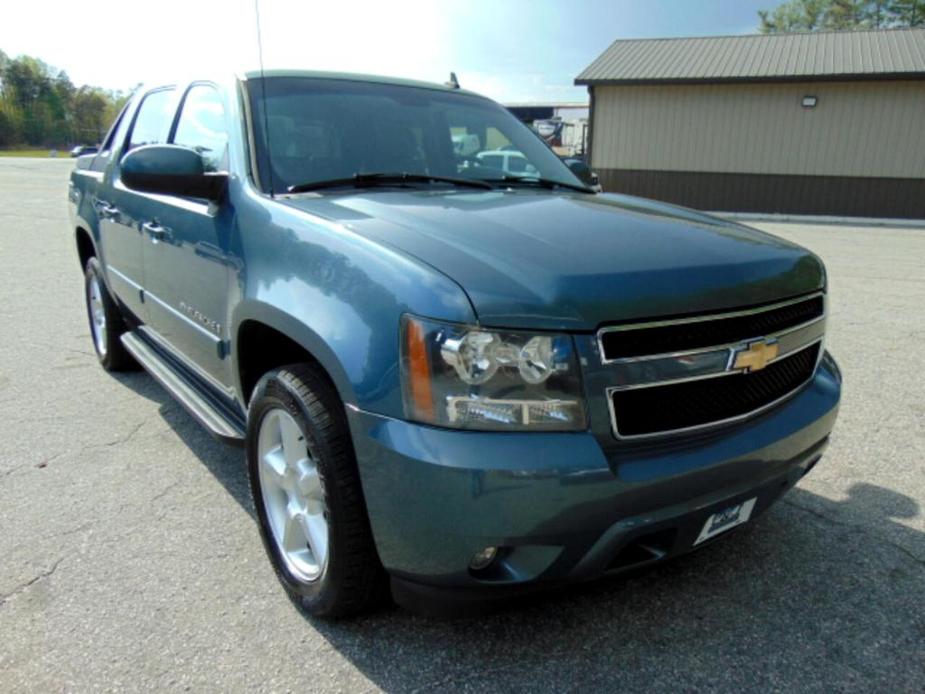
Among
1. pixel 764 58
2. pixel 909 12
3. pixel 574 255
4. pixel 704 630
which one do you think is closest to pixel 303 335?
pixel 574 255

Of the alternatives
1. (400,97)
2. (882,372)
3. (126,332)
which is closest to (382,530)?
(400,97)

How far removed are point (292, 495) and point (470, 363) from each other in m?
1.01

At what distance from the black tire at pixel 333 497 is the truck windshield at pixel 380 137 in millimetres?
860

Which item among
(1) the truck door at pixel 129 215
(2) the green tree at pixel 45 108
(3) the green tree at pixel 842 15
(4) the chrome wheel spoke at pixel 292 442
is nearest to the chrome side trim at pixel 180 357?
(1) the truck door at pixel 129 215

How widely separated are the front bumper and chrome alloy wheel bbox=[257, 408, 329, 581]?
410 millimetres

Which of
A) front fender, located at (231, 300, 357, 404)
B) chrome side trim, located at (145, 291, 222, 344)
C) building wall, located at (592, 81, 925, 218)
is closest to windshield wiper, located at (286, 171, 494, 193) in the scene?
front fender, located at (231, 300, 357, 404)

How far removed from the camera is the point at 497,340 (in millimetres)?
1729

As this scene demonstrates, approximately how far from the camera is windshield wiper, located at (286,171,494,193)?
2660 millimetres

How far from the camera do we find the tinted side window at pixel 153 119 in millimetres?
3709

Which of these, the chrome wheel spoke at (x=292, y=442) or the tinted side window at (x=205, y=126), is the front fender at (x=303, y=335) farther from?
the tinted side window at (x=205, y=126)

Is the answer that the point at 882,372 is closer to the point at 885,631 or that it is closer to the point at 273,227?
the point at 885,631

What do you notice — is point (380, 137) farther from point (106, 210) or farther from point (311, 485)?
point (106, 210)

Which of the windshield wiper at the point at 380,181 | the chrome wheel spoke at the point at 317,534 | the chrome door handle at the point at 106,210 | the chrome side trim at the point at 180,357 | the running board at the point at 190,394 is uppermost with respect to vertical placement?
the windshield wiper at the point at 380,181

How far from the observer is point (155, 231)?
10.8 ft
